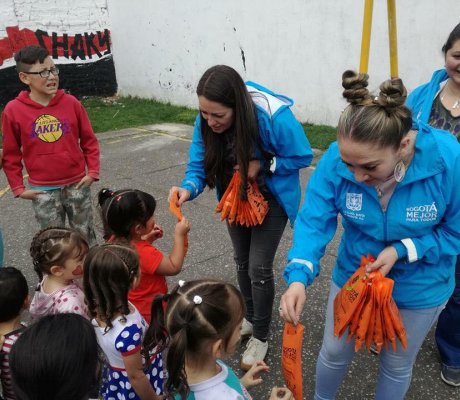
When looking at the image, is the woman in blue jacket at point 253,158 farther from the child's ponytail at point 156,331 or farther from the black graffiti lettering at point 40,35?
the black graffiti lettering at point 40,35

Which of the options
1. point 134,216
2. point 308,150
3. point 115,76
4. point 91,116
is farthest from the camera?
point 115,76

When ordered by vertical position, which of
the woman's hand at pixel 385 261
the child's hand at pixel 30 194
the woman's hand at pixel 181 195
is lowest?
the child's hand at pixel 30 194

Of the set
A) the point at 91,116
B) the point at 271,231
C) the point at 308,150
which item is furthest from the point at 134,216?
the point at 91,116

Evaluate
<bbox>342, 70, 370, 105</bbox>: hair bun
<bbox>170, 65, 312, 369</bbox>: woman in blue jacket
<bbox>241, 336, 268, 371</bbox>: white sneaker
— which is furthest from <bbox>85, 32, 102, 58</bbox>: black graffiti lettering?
<bbox>342, 70, 370, 105</bbox>: hair bun

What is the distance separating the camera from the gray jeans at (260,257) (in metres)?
2.72

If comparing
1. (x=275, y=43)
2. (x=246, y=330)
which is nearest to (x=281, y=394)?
(x=246, y=330)

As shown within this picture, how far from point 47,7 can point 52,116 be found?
8770 mm

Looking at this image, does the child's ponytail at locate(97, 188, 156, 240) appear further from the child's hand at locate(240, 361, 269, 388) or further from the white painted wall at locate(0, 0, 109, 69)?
the white painted wall at locate(0, 0, 109, 69)

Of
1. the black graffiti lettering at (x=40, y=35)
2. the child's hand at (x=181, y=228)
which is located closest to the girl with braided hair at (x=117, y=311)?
the child's hand at (x=181, y=228)

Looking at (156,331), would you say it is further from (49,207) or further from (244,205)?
(49,207)

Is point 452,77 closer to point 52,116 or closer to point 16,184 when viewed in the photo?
point 52,116

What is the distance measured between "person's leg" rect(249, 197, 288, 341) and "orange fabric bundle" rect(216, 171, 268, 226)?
0.07 meters

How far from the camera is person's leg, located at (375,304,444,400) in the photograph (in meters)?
2.00

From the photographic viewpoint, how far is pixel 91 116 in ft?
34.4
